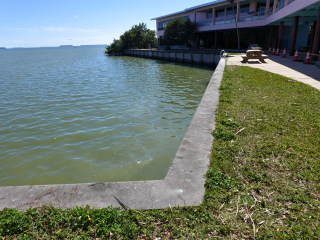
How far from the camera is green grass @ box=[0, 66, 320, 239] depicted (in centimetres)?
256

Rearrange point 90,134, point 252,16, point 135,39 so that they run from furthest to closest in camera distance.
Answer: point 135,39 → point 252,16 → point 90,134

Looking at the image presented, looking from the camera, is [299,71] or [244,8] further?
[244,8]

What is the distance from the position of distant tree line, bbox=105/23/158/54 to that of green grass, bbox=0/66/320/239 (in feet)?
208

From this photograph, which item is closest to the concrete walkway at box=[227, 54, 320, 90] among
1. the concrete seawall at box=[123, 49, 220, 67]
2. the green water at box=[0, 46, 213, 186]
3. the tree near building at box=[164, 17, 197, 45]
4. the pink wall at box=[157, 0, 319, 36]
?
the pink wall at box=[157, 0, 319, 36]

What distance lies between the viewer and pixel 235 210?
2.83m

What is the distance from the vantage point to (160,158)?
20.0 ft

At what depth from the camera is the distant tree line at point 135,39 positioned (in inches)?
2530

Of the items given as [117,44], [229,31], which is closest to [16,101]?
[229,31]

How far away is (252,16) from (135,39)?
35.4 meters

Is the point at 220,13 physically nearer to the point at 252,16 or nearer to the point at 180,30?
the point at 180,30

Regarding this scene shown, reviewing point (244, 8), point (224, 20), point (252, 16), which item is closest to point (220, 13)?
point (224, 20)

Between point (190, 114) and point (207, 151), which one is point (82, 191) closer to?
point (207, 151)

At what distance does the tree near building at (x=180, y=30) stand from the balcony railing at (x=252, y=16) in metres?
10.1

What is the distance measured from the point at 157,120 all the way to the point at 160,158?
10.8 feet
